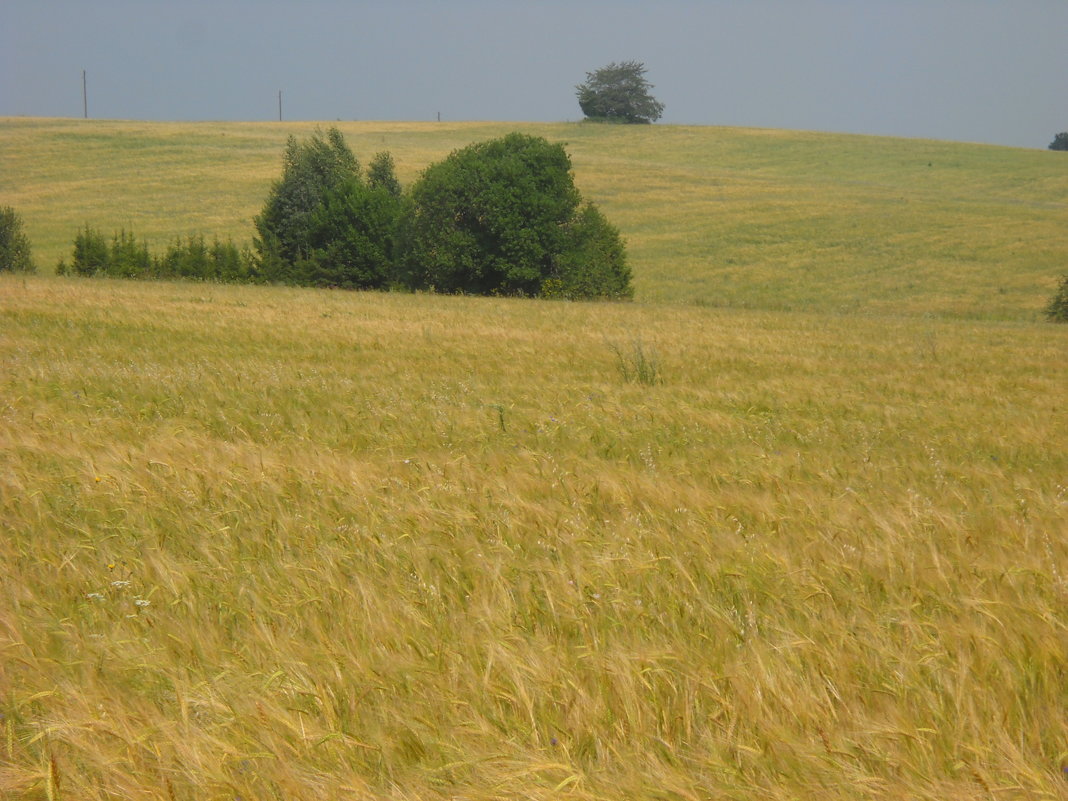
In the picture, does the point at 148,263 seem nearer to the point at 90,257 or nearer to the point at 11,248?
the point at 90,257

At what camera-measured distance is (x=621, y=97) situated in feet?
350

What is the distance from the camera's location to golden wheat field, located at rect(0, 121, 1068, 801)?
84.3 inches

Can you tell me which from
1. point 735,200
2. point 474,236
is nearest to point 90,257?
point 474,236

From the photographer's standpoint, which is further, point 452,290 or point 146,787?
point 452,290

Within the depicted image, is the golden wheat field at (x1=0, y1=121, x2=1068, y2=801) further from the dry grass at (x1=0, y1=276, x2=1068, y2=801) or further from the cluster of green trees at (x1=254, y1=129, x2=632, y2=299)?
the cluster of green trees at (x1=254, y1=129, x2=632, y2=299)

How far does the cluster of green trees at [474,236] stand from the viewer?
34938 mm

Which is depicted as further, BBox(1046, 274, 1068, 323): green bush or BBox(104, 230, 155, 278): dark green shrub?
BBox(104, 230, 155, 278): dark green shrub

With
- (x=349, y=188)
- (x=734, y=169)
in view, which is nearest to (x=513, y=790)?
(x=349, y=188)

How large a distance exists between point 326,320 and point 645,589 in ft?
50.9

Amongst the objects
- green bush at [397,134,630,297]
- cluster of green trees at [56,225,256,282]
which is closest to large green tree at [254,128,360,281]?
cluster of green trees at [56,225,256,282]

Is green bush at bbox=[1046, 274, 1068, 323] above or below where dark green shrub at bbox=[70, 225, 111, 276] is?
below

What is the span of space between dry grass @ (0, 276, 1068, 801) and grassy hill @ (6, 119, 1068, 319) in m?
27.8

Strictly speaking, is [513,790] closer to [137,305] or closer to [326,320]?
[326,320]

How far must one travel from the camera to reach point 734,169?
74125mm
